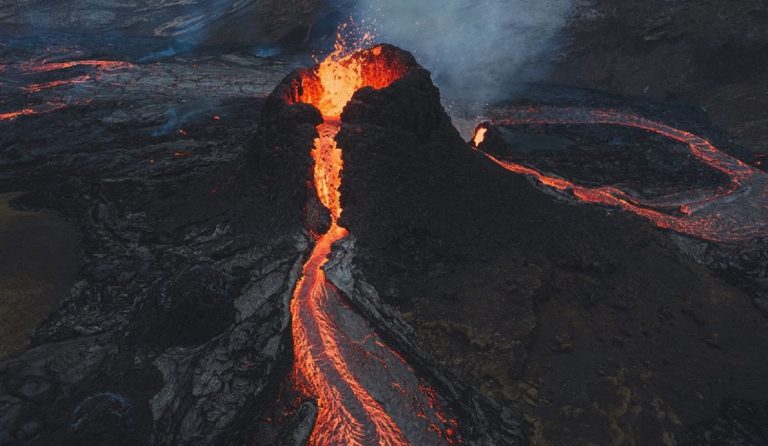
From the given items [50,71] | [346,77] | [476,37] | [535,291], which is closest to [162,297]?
[535,291]

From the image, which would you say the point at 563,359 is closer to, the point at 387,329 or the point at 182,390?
the point at 387,329

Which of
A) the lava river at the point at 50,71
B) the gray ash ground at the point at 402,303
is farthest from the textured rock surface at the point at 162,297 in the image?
the lava river at the point at 50,71

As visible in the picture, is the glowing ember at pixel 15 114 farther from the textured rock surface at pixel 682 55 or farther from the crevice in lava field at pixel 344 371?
the textured rock surface at pixel 682 55

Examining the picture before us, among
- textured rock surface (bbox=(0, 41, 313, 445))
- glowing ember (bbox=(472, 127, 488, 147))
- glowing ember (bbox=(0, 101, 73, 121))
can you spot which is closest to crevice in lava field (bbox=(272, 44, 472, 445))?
textured rock surface (bbox=(0, 41, 313, 445))

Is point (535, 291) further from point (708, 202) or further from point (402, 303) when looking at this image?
point (708, 202)

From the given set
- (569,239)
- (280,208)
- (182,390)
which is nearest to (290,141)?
(280,208)

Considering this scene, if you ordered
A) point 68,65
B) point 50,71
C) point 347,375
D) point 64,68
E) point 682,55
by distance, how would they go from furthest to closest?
point 68,65, point 64,68, point 50,71, point 682,55, point 347,375
